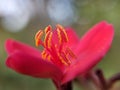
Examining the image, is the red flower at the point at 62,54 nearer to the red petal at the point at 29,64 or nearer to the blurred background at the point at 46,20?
the red petal at the point at 29,64

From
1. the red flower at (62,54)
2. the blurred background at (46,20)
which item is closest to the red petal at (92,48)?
the red flower at (62,54)

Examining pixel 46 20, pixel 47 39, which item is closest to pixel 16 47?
pixel 47 39

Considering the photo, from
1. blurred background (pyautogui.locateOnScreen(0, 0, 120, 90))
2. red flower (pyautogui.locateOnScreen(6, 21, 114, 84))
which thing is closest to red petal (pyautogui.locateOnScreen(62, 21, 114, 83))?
red flower (pyautogui.locateOnScreen(6, 21, 114, 84))

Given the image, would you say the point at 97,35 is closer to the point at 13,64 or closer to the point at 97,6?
the point at 13,64

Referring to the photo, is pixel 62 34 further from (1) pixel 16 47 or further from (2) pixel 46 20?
(2) pixel 46 20

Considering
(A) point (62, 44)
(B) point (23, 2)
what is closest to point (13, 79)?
(B) point (23, 2)

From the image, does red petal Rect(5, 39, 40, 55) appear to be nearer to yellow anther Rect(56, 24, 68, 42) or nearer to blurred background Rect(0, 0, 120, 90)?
yellow anther Rect(56, 24, 68, 42)
